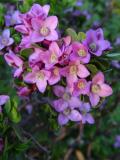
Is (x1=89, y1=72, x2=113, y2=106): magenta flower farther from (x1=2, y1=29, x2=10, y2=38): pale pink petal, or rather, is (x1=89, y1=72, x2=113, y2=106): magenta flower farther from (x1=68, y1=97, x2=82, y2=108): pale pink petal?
(x1=2, y1=29, x2=10, y2=38): pale pink petal

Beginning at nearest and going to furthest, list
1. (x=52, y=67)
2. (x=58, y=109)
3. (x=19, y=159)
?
(x=52, y=67) < (x=58, y=109) < (x=19, y=159)

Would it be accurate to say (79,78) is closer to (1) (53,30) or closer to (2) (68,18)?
(1) (53,30)

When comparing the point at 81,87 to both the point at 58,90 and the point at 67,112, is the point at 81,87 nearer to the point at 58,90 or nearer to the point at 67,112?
the point at 58,90

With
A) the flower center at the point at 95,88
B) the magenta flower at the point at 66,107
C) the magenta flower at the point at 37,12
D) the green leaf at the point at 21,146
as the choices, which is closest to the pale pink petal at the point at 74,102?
the magenta flower at the point at 66,107

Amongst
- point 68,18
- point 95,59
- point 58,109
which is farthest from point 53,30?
point 68,18

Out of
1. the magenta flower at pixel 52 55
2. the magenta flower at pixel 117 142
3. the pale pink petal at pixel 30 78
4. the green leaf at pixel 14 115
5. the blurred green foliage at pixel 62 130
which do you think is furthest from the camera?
the magenta flower at pixel 117 142

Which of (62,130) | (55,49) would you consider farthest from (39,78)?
(62,130)

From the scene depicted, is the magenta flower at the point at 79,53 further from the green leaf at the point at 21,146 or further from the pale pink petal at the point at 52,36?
the green leaf at the point at 21,146
